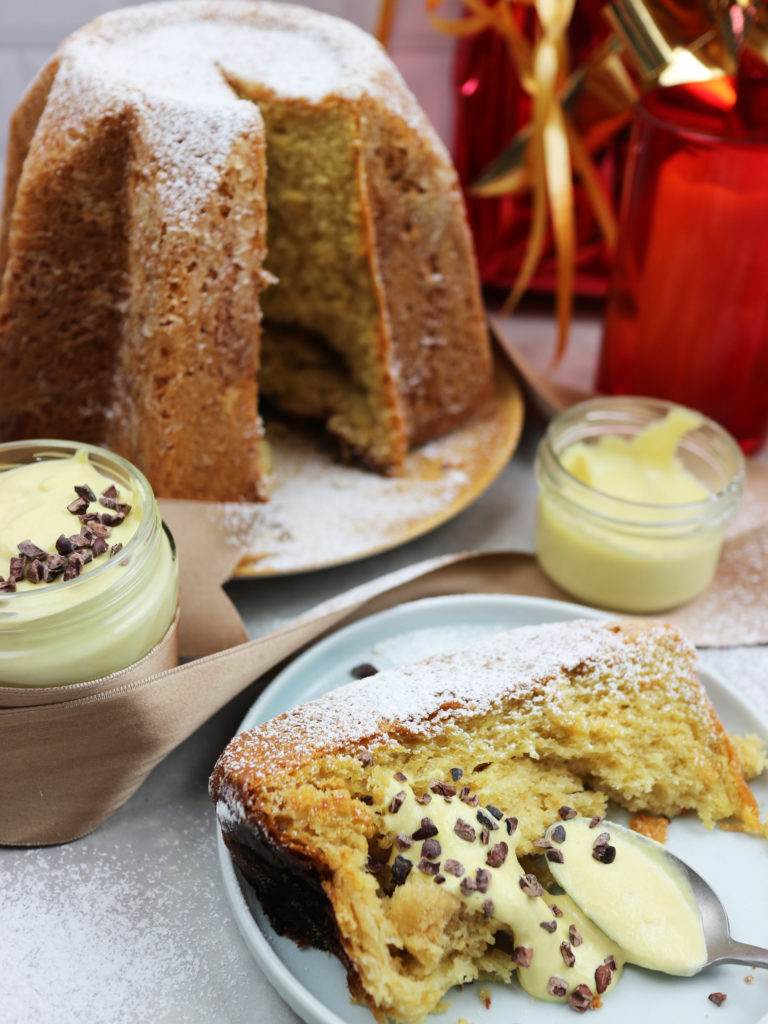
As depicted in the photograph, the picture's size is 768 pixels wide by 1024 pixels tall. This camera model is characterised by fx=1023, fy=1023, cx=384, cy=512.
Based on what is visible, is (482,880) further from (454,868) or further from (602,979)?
(602,979)

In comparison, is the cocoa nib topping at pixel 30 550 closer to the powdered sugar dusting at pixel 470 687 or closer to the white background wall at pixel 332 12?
the powdered sugar dusting at pixel 470 687

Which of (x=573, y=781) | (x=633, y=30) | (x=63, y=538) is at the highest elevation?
(x=633, y=30)

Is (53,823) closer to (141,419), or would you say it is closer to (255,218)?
(141,419)

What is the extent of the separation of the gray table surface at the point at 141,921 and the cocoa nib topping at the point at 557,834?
329 mm

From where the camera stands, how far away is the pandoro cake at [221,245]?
4.62 feet

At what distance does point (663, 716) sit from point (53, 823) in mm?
727

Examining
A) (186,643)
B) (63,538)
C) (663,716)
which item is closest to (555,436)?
(663,716)

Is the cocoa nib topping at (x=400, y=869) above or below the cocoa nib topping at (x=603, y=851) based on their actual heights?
above

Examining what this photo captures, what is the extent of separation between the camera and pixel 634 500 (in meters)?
1.60

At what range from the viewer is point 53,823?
1.19 metres

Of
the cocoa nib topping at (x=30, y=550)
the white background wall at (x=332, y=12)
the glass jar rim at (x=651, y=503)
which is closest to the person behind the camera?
the cocoa nib topping at (x=30, y=550)

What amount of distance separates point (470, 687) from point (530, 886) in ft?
0.77

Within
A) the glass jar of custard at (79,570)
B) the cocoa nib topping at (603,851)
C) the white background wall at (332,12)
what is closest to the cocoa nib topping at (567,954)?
the cocoa nib topping at (603,851)

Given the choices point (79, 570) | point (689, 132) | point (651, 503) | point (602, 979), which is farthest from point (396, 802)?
point (689, 132)
